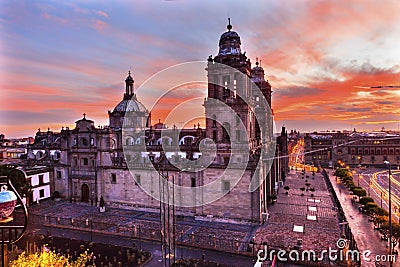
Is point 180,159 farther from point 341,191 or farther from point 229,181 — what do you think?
point 341,191

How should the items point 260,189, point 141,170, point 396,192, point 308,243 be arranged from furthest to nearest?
point 396,192 < point 141,170 < point 260,189 < point 308,243

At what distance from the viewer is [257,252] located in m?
22.7

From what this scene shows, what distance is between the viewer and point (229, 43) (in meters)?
33.3

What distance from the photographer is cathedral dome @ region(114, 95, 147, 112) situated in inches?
1788

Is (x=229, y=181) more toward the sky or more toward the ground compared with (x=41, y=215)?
more toward the sky

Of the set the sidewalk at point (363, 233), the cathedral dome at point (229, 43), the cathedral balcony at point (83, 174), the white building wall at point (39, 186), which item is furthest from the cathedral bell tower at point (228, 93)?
the white building wall at point (39, 186)

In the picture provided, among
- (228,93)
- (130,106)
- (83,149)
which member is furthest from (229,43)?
(83,149)

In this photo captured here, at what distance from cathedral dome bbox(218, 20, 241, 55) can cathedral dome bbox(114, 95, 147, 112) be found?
18.1 meters

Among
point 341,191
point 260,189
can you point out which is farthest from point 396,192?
point 260,189

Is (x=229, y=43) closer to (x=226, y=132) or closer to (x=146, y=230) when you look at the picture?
(x=226, y=132)

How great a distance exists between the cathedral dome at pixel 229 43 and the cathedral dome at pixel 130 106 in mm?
18096

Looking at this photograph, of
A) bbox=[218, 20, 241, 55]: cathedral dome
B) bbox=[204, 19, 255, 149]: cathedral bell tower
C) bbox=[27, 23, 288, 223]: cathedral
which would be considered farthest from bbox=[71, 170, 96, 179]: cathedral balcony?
bbox=[218, 20, 241, 55]: cathedral dome

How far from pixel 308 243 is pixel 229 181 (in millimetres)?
9720

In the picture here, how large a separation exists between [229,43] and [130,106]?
1965 centimetres
